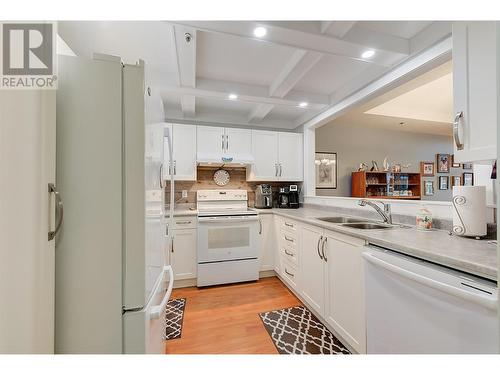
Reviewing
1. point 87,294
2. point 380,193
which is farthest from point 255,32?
point 380,193

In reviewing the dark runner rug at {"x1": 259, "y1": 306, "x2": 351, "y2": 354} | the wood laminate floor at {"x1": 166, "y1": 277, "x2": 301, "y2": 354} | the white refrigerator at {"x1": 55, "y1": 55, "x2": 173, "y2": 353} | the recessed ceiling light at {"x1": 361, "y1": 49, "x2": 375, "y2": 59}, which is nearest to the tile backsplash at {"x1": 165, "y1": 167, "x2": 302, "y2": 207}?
the wood laminate floor at {"x1": 166, "y1": 277, "x2": 301, "y2": 354}

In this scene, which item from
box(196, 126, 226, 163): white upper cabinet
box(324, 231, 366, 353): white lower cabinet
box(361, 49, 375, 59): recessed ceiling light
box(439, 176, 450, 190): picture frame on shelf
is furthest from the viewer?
box(439, 176, 450, 190): picture frame on shelf

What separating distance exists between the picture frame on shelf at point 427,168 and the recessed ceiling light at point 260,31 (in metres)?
5.00

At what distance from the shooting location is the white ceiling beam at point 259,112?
9.18ft

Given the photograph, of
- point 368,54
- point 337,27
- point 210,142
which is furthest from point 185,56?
point 368,54

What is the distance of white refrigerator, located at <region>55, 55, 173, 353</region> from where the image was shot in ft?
2.53

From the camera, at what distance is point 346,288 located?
1.48 meters

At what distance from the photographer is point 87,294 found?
0.78 metres

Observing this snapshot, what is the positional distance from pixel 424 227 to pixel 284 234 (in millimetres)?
1367

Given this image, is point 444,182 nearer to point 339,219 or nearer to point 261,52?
point 339,219

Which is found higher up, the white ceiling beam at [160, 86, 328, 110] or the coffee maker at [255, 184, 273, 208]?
the white ceiling beam at [160, 86, 328, 110]

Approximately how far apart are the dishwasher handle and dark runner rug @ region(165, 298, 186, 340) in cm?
159

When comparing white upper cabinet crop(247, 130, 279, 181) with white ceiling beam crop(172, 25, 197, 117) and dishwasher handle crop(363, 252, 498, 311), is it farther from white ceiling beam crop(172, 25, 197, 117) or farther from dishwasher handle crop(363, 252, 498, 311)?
dishwasher handle crop(363, 252, 498, 311)

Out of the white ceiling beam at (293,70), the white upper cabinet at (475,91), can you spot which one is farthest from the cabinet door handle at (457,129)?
the white ceiling beam at (293,70)
